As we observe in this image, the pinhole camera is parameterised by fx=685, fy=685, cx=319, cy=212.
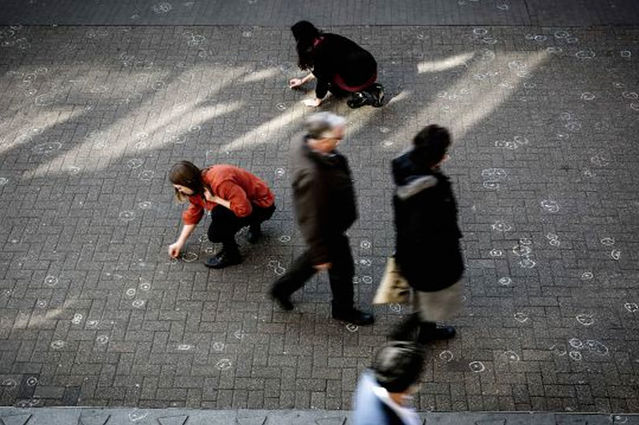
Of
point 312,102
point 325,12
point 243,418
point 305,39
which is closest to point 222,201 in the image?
point 243,418

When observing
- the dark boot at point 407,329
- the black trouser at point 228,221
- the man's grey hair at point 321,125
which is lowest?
the dark boot at point 407,329

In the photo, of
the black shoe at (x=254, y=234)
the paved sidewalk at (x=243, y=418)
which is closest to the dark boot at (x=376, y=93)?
the black shoe at (x=254, y=234)

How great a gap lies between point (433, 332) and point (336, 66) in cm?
316

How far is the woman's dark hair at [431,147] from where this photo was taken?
443 cm

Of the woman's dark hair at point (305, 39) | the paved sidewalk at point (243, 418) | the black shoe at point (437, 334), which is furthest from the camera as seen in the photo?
the woman's dark hair at point (305, 39)

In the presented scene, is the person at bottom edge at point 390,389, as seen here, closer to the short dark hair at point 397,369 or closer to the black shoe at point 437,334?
the short dark hair at point 397,369

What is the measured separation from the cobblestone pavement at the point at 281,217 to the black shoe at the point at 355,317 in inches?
3.3

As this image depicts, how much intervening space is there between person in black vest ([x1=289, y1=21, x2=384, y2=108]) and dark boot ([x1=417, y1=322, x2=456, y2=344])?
305cm

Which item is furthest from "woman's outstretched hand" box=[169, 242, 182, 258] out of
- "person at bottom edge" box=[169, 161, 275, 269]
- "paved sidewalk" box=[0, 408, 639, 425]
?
"paved sidewalk" box=[0, 408, 639, 425]

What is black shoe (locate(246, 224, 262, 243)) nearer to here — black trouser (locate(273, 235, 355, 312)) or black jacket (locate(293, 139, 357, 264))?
black trouser (locate(273, 235, 355, 312))

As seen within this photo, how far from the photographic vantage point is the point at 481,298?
5.91 m

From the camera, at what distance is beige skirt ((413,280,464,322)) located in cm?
489

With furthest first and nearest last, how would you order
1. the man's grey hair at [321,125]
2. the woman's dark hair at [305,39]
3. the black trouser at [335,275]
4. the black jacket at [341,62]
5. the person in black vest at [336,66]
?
1. the black jacket at [341,62]
2. the person in black vest at [336,66]
3. the woman's dark hair at [305,39]
4. the black trouser at [335,275]
5. the man's grey hair at [321,125]

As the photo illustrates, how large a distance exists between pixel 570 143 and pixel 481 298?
2.34 meters
